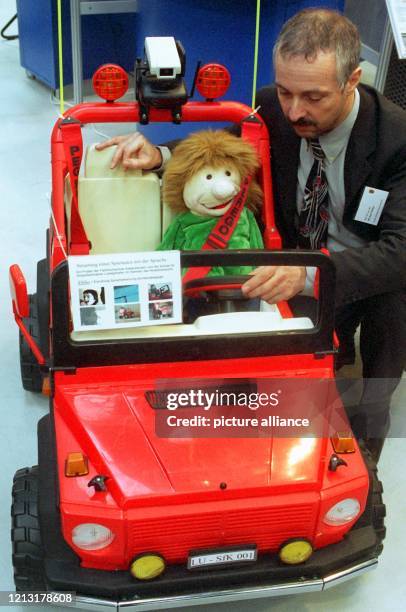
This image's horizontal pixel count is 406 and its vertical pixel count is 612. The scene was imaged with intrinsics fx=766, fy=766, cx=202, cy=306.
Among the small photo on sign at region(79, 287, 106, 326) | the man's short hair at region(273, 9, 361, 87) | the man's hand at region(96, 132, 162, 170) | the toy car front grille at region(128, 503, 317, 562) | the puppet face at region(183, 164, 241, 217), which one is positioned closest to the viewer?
the toy car front grille at region(128, 503, 317, 562)

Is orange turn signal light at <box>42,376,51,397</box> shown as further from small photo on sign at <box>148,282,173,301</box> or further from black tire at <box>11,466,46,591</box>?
small photo on sign at <box>148,282,173,301</box>

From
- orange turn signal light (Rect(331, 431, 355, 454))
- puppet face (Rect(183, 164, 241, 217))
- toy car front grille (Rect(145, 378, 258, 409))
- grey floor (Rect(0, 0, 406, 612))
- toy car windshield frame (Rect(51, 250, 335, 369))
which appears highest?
puppet face (Rect(183, 164, 241, 217))

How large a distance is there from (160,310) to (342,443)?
50cm

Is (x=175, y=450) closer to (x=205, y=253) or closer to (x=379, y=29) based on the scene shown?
(x=205, y=253)

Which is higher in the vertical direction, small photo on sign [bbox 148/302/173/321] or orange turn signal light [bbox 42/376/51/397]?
small photo on sign [bbox 148/302/173/321]

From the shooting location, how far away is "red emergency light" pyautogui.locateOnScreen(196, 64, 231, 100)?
2148 millimetres

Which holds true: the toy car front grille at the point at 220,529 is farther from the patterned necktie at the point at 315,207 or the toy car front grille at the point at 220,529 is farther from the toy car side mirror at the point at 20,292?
the patterned necktie at the point at 315,207

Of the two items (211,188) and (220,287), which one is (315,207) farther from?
(220,287)

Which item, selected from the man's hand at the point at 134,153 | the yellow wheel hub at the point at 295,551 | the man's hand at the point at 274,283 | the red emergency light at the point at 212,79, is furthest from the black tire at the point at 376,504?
the red emergency light at the point at 212,79

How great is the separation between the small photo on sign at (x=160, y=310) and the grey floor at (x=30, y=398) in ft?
1.70

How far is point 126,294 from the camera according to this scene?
1666 millimetres

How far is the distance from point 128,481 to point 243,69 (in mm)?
2167

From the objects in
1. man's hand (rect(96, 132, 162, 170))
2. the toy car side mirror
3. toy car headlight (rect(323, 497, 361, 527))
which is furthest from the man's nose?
toy car headlight (rect(323, 497, 361, 527))

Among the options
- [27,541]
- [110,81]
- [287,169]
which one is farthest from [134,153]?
[27,541]
